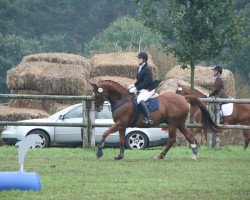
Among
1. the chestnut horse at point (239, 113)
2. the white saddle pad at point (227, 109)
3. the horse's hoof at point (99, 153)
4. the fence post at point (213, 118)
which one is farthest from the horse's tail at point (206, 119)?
the chestnut horse at point (239, 113)

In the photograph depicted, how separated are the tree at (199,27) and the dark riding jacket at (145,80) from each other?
6379mm

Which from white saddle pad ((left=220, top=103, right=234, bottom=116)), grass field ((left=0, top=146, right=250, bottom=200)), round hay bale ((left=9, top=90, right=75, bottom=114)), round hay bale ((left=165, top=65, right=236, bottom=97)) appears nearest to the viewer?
grass field ((left=0, top=146, right=250, bottom=200))

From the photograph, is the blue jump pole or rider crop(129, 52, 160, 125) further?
rider crop(129, 52, 160, 125)

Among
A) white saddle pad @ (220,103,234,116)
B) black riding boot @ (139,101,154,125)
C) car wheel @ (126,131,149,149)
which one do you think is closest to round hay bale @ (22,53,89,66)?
car wheel @ (126,131,149,149)

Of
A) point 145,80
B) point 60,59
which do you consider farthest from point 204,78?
point 145,80

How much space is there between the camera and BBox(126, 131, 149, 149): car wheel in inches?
1130

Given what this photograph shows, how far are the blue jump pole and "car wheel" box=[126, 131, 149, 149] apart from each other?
14049 mm

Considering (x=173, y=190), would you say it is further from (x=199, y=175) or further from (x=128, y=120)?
(x=128, y=120)

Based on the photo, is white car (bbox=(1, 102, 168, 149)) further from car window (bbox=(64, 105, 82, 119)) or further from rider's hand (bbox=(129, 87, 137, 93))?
rider's hand (bbox=(129, 87, 137, 93))

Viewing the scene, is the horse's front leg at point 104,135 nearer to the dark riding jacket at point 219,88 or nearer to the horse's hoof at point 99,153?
the horse's hoof at point 99,153

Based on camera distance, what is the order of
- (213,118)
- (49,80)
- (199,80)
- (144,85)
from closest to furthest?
(144,85)
(213,118)
(49,80)
(199,80)

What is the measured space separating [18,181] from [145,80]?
813cm

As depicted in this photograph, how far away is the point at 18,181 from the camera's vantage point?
47.5 feet

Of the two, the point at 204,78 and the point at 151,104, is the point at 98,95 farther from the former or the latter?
the point at 204,78
